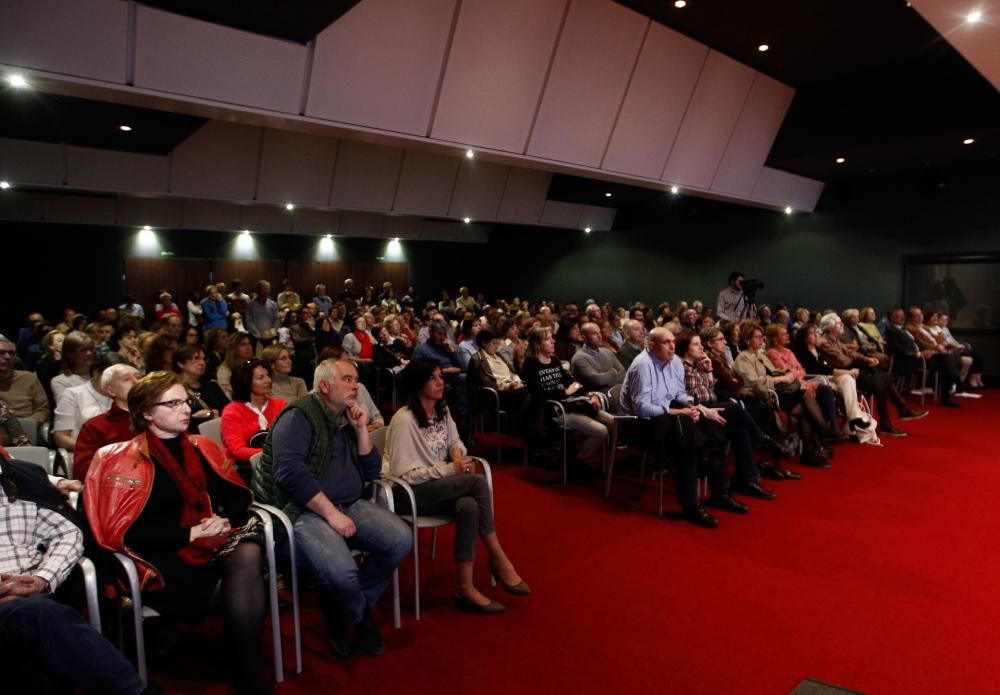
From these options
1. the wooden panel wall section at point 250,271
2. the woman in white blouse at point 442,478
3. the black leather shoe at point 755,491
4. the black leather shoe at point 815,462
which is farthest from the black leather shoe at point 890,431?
the wooden panel wall section at point 250,271

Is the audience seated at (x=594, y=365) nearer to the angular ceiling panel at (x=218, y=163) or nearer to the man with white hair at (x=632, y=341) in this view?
the man with white hair at (x=632, y=341)

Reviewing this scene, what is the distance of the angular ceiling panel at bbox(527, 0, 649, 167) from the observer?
21.7ft

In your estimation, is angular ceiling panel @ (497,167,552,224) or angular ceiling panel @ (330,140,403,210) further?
angular ceiling panel @ (497,167,552,224)

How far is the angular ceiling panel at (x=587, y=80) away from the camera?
6.62 meters

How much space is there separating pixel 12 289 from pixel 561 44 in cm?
1146

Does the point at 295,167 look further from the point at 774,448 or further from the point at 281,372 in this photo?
the point at 774,448

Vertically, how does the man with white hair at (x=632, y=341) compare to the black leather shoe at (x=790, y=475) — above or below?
above

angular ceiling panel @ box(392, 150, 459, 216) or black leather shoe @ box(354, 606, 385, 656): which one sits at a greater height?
angular ceiling panel @ box(392, 150, 459, 216)

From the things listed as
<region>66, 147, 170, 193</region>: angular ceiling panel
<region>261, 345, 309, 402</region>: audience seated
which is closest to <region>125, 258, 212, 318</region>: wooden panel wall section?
<region>66, 147, 170, 193</region>: angular ceiling panel

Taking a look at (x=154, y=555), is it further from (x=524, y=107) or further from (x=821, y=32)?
(x=821, y=32)

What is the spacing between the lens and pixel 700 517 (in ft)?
13.8

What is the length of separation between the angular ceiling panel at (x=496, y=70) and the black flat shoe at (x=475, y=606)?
4616 mm

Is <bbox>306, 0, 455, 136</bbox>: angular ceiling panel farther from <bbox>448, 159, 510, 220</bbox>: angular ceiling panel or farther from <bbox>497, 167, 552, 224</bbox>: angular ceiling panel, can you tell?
<bbox>497, 167, 552, 224</bbox>: angular ceiling panel

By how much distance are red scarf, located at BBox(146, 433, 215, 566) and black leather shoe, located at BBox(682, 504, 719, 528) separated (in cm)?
303
